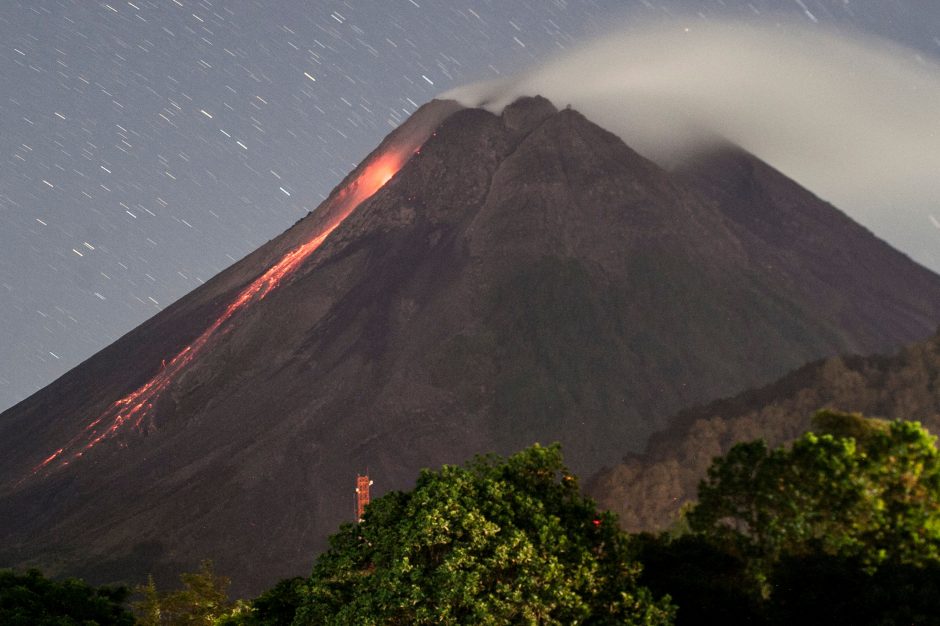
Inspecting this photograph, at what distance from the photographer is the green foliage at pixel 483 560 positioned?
17109 mm

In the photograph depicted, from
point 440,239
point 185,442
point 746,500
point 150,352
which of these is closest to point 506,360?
point 440,239

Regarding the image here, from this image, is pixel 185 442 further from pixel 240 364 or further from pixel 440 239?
pixel 440 239

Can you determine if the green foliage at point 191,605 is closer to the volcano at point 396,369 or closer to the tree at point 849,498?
the tree at point 849,498

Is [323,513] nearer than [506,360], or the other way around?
[323,513]

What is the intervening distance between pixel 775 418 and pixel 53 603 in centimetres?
10047

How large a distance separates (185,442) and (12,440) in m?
45.3

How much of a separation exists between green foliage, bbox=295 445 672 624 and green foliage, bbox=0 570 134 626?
8920 mm

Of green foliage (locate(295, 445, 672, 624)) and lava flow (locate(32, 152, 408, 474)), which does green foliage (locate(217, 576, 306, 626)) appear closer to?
green foliage (locate(295, 445, 672, 624))

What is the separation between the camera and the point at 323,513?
437 ft

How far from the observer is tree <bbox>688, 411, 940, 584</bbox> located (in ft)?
68.5

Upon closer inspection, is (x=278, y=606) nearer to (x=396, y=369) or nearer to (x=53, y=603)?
(x=53, y=603)

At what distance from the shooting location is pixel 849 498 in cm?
2147

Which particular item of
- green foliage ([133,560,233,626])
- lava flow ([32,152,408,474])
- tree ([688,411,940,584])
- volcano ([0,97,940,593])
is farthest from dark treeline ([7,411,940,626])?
lava flow ([32,152,408,474])

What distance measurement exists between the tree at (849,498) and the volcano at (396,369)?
107m
